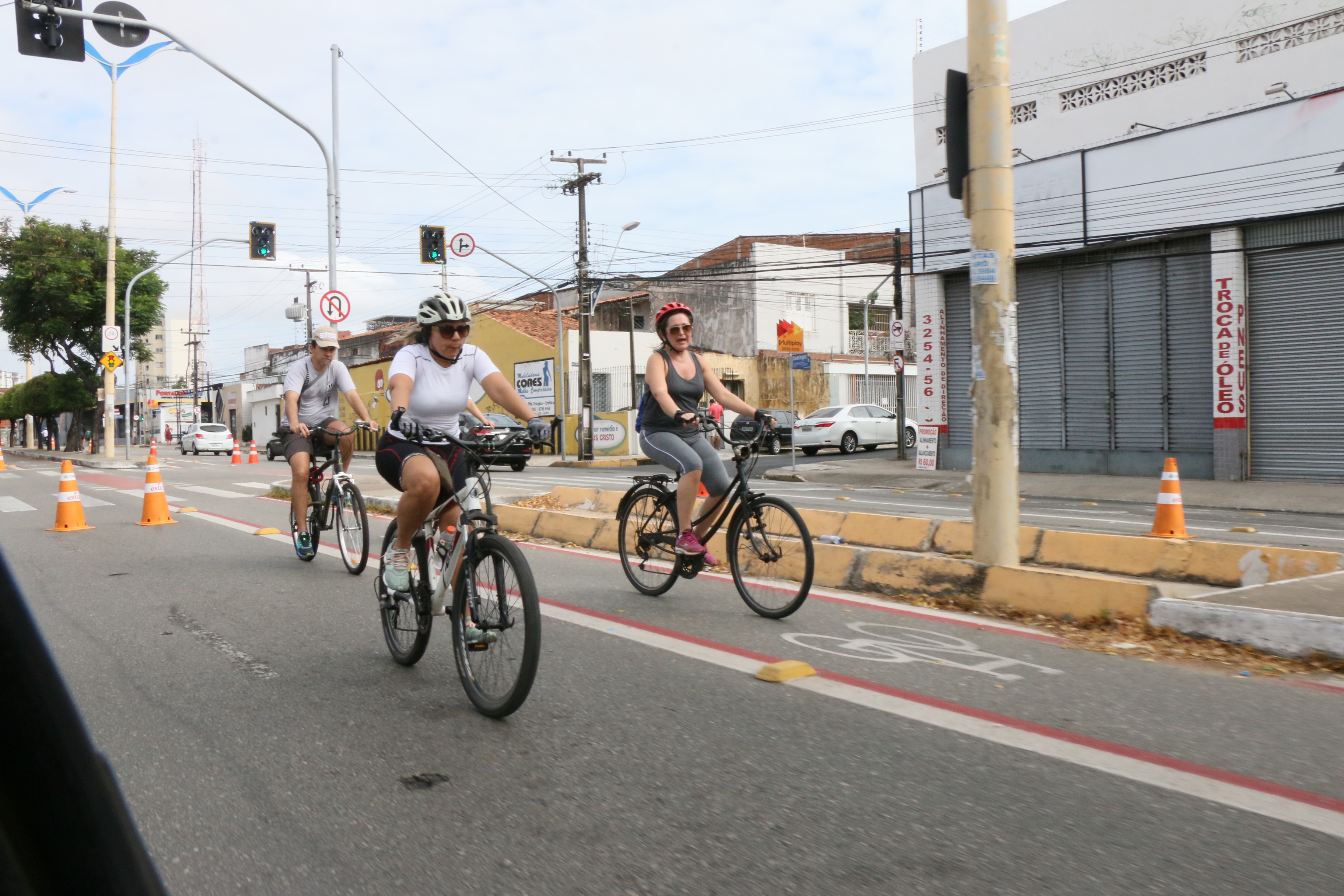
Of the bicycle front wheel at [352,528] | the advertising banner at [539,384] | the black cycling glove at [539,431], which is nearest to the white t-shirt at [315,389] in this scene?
the bicycle front wheel at [352,528]

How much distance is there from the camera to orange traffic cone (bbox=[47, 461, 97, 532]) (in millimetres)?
11375

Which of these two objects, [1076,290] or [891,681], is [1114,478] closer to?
[1076,290]

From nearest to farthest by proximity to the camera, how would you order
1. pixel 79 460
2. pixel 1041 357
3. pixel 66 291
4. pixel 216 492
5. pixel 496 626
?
pixel 496 626 < pixel 216 492 < pixel 1041 357 < pixel 79 460 < pixel 66 291

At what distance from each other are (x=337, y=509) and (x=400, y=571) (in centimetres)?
342

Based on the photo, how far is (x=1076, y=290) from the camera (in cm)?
1961

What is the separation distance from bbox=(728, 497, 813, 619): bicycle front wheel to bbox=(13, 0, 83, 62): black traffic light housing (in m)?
10.4

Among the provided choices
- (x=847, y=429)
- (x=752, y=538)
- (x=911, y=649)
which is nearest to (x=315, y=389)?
(x=752, y=538)

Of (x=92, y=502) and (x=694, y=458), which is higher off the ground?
(x=694, y=458)

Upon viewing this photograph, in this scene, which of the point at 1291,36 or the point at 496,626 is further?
the point at 1291,36

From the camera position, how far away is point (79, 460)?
127 ft

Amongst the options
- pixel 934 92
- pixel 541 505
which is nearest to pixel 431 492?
pixel 541 505

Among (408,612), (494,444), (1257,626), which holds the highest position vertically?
(494,444)

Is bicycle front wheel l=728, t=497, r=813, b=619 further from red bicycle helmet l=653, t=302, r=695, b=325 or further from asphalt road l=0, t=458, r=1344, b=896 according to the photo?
red bicycle helmet l=653, t=302, r=695, b=325

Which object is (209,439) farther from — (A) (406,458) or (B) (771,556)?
(A) (406,458)
